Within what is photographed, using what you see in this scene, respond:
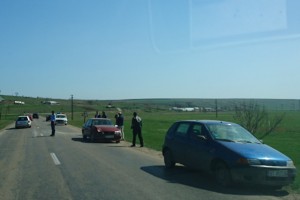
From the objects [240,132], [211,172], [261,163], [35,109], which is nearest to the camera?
[261,163]

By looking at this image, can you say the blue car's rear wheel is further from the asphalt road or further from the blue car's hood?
the blue car's hood

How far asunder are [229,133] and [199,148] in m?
0.84

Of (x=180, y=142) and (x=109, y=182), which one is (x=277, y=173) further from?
(x=109, y=182)

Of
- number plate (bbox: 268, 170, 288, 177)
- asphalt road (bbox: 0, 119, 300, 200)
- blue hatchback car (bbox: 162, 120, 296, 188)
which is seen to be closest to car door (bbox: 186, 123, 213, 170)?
blue hatchback car (bbox: 162, 120, 296, 188)

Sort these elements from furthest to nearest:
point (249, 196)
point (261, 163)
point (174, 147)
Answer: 1. point (174, 147)
2. point (261, 163)
3. point (249, 196)

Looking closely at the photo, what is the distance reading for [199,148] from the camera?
37.3 ft

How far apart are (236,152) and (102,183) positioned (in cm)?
299

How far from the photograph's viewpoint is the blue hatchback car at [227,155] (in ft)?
31.7

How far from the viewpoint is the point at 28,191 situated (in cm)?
920

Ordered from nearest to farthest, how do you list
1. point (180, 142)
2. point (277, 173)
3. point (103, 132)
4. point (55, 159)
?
point (277, 173)
point (180, 142)
point (55, 159)
point (103, 132)

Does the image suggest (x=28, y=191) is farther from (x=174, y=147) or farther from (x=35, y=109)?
(x=35, y=109)

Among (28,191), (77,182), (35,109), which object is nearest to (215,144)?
(77,182)

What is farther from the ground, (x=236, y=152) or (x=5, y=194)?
(x=236, y=152)

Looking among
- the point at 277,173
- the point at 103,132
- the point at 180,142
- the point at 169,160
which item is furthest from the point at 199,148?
the point at 103,132
